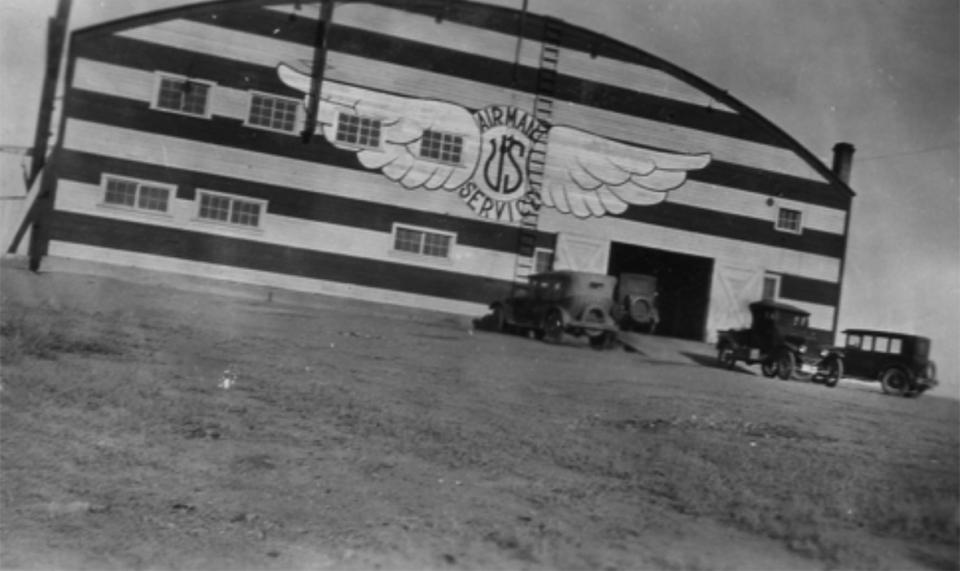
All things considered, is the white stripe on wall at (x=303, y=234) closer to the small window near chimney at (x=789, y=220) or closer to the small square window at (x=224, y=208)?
the small square window at (x=224, y=208)

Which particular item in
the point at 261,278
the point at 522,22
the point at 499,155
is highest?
the point at 522,22

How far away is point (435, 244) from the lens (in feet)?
13.6

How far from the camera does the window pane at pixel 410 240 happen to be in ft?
13.7

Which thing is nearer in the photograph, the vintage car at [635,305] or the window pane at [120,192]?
the window pane at [120,192]

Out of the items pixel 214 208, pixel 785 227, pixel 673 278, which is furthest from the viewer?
pixel 785 227

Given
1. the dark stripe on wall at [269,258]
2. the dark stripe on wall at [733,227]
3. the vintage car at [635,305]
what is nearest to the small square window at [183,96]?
the dark stripe on wall at [269,258]

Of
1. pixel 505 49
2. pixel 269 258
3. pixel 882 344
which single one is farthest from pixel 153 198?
pixel 882 344

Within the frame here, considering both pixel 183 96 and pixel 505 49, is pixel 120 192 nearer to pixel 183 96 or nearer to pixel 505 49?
pixel 183 96

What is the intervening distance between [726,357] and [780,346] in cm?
34

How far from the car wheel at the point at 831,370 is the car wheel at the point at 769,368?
0.30 m

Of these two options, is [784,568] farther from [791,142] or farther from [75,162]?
[75,162]

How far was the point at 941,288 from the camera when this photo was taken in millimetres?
4258

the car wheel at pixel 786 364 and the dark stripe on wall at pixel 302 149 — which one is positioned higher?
the dark stripe on wall at pixel 302 149

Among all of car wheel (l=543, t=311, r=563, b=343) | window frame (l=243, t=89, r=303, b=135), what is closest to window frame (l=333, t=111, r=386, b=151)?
window frame (l=243, t=89, r=303, b=135)
